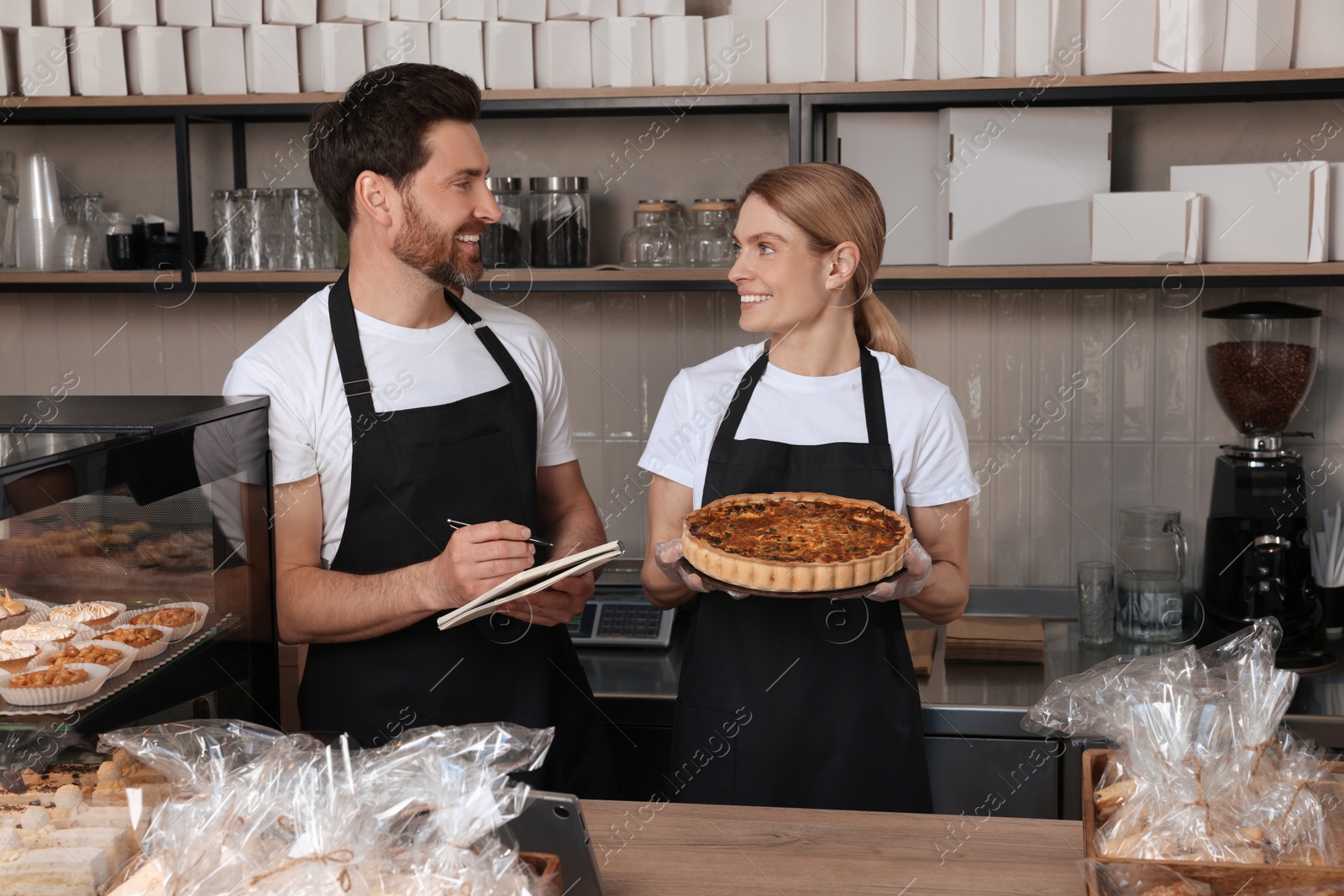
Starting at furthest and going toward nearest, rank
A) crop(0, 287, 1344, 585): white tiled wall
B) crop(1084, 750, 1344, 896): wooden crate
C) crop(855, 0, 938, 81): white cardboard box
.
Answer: crop(0, 287, 1344, 585): white tiled wall → crop(855, 0, 938, 81): white cardboard box → crop(1084, 750, 1344, 896): wooden crate

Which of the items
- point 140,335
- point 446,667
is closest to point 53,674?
point 446,667

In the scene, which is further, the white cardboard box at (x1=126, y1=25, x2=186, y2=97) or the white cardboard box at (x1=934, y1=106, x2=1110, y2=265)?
the white cardboard box at (x1=126, y1=25, x2=186, y2=97)

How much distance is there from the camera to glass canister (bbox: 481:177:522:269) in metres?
2.79

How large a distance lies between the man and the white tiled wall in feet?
3.77

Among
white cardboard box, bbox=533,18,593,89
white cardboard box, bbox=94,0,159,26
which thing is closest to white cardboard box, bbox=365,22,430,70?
white cardboard box, bbox=533,18,593,89

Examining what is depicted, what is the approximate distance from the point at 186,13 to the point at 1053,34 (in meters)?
2.07

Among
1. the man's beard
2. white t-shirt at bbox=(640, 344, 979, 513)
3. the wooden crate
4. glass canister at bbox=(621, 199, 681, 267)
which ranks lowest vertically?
the wooden crate

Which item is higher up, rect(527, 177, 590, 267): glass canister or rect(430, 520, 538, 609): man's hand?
rect(527, 177, 590, 267): glass canister

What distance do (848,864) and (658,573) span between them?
715mm

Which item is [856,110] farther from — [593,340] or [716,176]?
[593,340]

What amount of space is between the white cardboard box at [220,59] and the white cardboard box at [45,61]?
32cm

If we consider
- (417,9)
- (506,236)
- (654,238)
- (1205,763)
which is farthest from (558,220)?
(1205,763)

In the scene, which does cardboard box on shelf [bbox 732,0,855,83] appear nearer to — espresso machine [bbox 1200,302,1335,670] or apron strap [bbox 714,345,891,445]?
apron strap [bbox 714,345,891,445]

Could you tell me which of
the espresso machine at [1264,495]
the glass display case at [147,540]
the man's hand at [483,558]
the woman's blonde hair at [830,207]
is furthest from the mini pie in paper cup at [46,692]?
the espresso machine at [1264,495]
